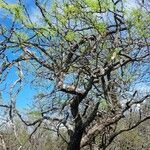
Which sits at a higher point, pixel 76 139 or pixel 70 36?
pixel 70 36

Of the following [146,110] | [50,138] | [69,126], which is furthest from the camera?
[50,138]

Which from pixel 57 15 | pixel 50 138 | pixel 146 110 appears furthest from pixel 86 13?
pixel 50 138

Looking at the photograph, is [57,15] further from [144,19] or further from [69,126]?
[69,126]

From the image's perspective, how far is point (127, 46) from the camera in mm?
9836

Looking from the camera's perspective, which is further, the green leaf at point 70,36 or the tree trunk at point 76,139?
the tree trunk at point 76,139

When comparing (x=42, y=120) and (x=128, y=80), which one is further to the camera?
(x=128, y=80)

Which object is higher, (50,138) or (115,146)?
(50,138)

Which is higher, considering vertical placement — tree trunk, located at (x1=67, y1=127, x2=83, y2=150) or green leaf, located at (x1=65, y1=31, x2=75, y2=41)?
green leaf, located at (x1=65, y1=31, x2=75, y2=41)

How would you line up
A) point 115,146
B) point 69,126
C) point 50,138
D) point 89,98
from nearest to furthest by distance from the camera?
point 69,126 → point 89,98 → point 115,146 → point 50,138

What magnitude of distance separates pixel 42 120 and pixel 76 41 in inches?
72.9

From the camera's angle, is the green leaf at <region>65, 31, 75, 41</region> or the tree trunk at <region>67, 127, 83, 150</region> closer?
the green leaf at <region>65, 31, 75, 41</region>

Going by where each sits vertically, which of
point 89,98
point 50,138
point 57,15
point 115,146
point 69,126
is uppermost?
point 50,138

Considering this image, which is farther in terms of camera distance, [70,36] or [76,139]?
[76,139]

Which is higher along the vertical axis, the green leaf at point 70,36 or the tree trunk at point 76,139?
the green leaf at point 70,36
